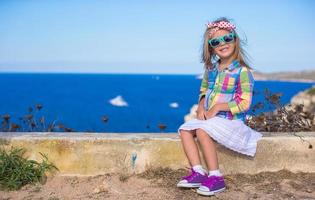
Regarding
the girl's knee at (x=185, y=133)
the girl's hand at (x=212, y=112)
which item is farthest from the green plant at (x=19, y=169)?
the girl's hand at (x=212, y=112)

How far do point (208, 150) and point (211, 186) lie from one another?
33 centimetres

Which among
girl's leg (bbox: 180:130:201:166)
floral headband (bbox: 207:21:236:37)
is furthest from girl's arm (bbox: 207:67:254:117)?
floral headband (bbox: 207:21:236:37)

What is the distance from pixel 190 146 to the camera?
3.97 m

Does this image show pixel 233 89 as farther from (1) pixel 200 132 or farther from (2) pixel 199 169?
(2) pixel 199 169

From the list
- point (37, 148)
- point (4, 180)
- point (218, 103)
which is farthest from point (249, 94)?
point (4, 180)

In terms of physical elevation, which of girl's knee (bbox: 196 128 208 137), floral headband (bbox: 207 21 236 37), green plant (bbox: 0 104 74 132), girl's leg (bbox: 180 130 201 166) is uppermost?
floral headband (bbox: 207 21 236 37)

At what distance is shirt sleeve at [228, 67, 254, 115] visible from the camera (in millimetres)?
3928

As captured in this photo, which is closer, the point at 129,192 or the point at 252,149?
the point at 129,192

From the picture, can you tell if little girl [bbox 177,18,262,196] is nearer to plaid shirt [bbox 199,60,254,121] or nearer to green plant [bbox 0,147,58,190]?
plaid shirt [bbox 199,60,254,121]

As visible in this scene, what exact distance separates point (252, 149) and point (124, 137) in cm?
114

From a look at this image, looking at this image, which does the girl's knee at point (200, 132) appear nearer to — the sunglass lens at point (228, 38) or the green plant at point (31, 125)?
the sunglass lens at point (228, 38)

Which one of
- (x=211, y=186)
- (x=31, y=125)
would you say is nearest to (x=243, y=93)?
(x=211, y=186)

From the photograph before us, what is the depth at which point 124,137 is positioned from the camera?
421 cm

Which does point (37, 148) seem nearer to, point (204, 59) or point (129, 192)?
point (129, 192)
